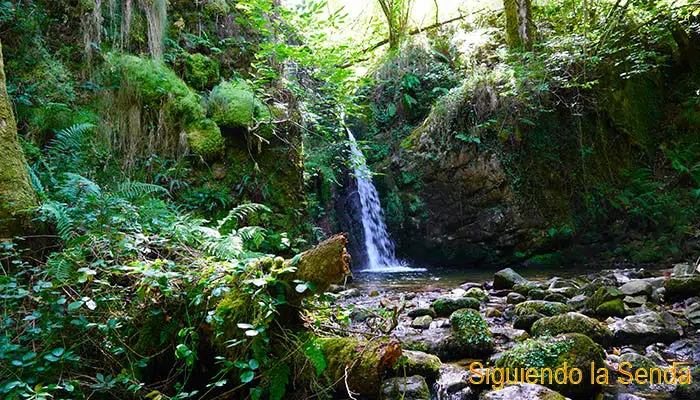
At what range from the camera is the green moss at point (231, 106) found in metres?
5.96

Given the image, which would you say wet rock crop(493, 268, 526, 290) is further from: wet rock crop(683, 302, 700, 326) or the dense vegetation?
the dense vegetation

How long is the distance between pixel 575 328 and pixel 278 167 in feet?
15.2

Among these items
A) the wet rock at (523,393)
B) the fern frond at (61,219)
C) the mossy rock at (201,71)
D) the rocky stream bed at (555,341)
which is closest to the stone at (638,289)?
the rocky stream bed at (555,341)

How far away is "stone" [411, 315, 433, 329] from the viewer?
13.4ft

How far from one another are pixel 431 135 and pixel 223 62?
5404mm

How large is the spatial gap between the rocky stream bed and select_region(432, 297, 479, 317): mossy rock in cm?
1

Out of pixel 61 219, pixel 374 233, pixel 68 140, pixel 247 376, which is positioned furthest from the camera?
pixel 374 233

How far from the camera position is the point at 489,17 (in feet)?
38.1

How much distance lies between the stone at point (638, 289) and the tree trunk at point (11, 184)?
557 centimetres

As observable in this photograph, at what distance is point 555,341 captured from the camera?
2.66 m

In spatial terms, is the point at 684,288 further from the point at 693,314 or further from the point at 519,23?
the point at 519,23

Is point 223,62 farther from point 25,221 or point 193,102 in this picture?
point 25,221

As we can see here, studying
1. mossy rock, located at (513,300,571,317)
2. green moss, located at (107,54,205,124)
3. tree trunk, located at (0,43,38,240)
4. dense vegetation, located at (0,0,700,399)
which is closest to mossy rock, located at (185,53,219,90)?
dense vegetation, located at (0,0,700,399)

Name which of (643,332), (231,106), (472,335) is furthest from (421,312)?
(231,106)
